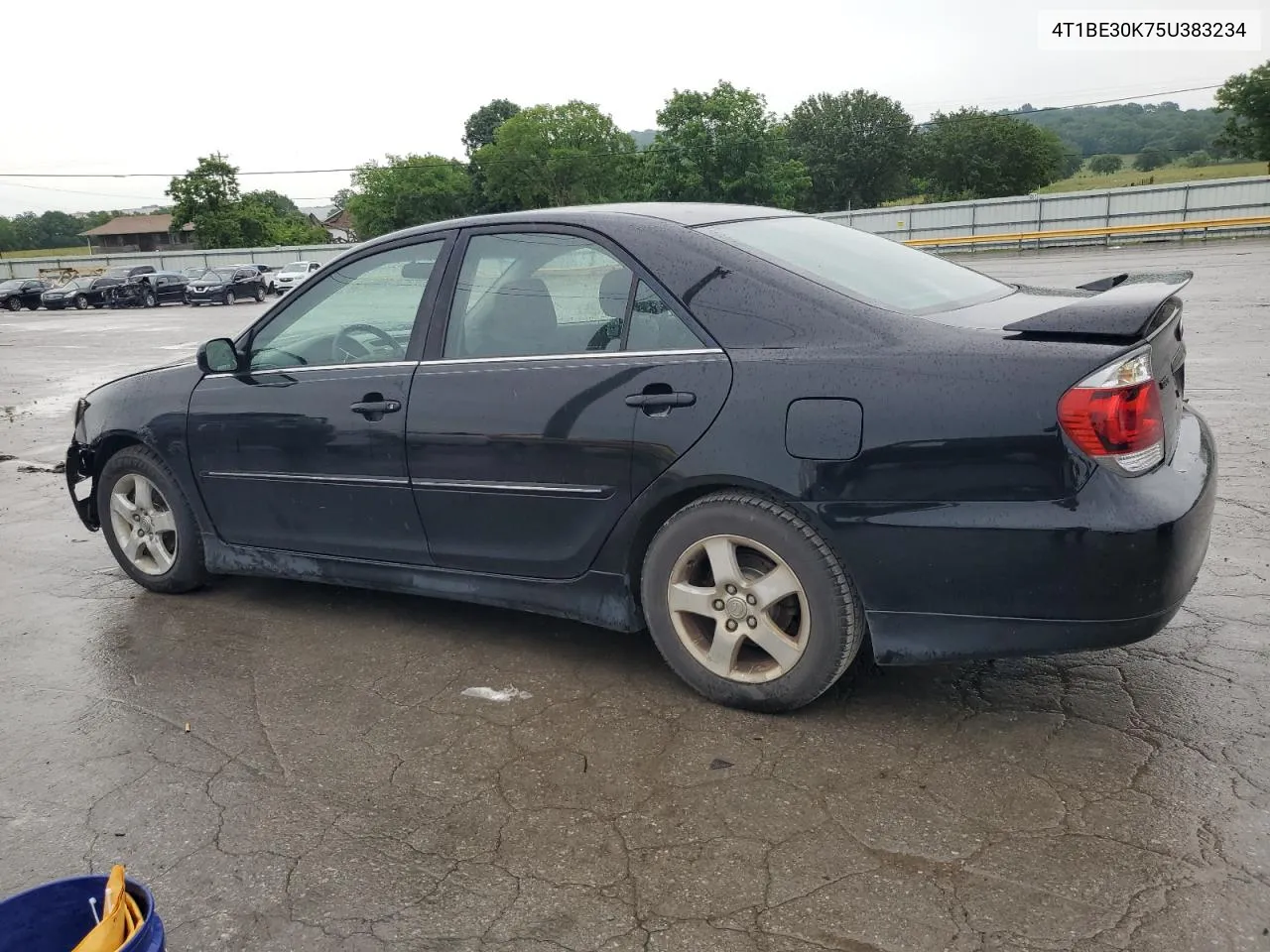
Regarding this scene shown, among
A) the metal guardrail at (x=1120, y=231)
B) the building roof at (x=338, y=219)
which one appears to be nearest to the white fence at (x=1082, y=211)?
the metal guardrail at (x=1120, y=231)

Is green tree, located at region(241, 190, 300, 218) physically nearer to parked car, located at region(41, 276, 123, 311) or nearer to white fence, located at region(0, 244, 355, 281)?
white fence, located at region(0, 244, 355, 281)

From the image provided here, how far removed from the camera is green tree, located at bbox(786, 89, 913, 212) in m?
90.9

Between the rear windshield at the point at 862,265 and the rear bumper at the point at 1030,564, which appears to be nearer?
the rear bumper at the point at 1030,564

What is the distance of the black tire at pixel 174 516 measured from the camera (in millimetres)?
4926

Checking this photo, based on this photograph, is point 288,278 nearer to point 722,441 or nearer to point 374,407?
point 374,407

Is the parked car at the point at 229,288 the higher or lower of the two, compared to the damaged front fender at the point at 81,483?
lower

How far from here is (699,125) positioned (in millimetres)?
69375

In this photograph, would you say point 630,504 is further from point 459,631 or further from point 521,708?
point 459,631

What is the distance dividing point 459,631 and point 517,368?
4.13ft

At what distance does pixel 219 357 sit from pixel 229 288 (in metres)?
35.9

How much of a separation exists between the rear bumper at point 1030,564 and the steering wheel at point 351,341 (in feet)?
6.67

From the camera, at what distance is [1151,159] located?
86812mm

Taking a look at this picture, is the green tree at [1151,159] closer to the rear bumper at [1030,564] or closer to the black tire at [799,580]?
the rear bumper at [1030,564]

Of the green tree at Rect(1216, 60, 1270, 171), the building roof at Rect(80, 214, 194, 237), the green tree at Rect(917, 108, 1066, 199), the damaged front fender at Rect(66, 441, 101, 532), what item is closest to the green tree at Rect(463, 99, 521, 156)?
the building roof at Rect(80, 214, 194, 237)
